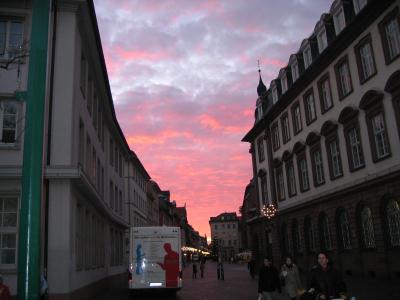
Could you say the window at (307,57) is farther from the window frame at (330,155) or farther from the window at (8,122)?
the window at (8,122)

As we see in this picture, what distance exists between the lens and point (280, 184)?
1629 inches

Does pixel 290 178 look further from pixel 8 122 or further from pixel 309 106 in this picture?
pixel 8 122

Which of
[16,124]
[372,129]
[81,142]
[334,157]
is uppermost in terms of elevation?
[372,129]

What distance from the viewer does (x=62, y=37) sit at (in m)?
18.3

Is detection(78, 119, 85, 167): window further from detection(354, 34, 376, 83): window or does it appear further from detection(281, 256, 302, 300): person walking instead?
detection(354, 34, 376, 83): window

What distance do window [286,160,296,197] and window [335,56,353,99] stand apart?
1062 cm

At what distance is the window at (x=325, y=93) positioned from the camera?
30658 mm

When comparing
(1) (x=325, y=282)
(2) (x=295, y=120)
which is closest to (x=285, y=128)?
(2) (x=295, y=120)

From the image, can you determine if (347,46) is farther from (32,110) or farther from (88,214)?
(32,110)

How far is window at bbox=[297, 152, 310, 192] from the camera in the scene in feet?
117

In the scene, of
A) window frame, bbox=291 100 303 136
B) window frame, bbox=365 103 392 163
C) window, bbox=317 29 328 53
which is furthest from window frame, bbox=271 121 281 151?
window frame, bbox=365 103 392 163

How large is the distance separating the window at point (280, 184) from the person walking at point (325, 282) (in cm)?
3273

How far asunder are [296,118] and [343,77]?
27.4 feet

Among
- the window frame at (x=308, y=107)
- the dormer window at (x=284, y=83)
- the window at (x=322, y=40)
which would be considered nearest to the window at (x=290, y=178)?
the window frame at (x=308, y=107)
